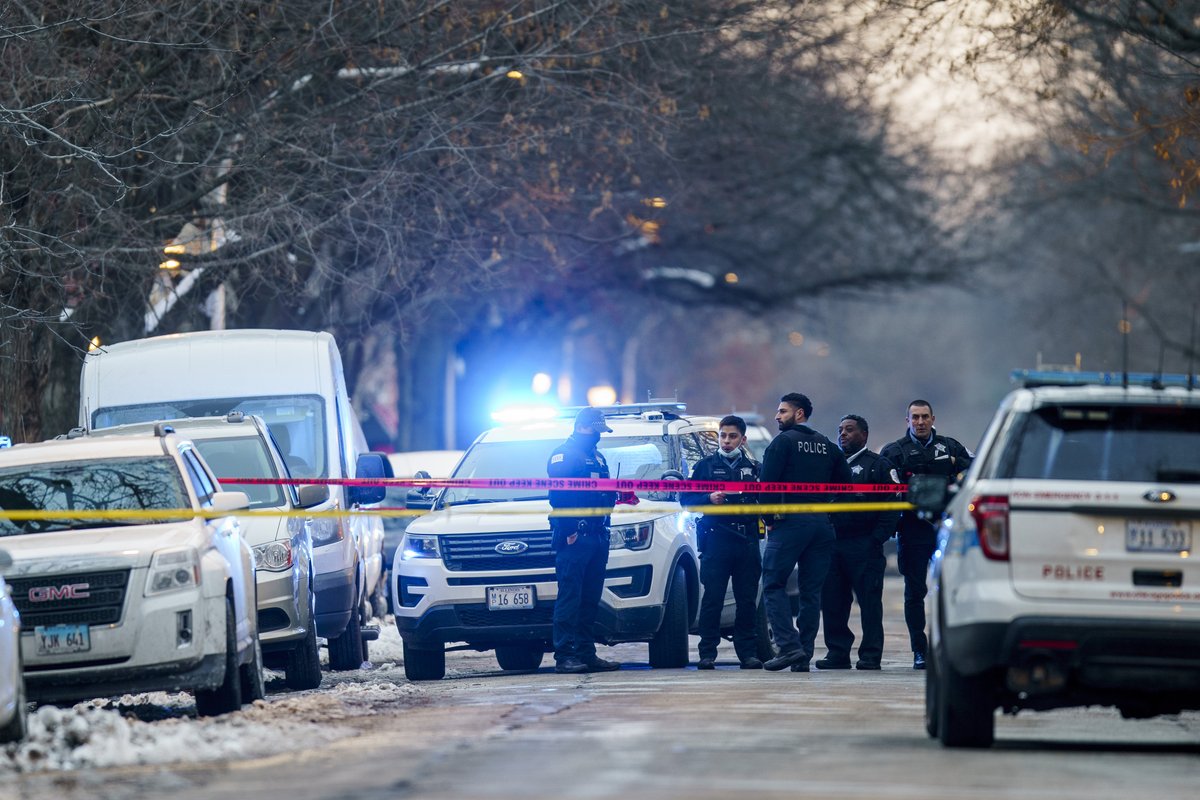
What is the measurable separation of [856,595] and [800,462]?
1.21 m

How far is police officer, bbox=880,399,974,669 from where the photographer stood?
55.3ft

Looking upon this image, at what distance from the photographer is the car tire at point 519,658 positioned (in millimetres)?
17609

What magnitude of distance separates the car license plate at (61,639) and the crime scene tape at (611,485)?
133 inches

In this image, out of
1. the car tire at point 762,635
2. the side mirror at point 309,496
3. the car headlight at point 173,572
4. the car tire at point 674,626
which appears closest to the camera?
the car headlight at point 173,572

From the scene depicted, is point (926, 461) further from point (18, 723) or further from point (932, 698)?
point (18, 723)

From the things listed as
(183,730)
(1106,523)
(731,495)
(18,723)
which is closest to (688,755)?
(1106,523)

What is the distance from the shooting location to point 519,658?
17.8 metres

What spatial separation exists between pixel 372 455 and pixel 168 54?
5.82 metres

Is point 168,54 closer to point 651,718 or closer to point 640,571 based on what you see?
point 640,571

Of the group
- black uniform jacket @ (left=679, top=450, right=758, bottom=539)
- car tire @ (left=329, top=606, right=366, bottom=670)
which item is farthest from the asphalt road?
car tire @ (left=329, top=606, right=366, bottom=670)

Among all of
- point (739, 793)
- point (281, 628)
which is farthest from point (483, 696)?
point (739, 793)

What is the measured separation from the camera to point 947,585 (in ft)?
35.0

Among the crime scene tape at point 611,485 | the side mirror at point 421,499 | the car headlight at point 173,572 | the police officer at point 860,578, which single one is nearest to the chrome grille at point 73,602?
the car headlight at point 173,572

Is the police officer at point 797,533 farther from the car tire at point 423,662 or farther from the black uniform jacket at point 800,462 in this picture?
the car tire at point 423,662
